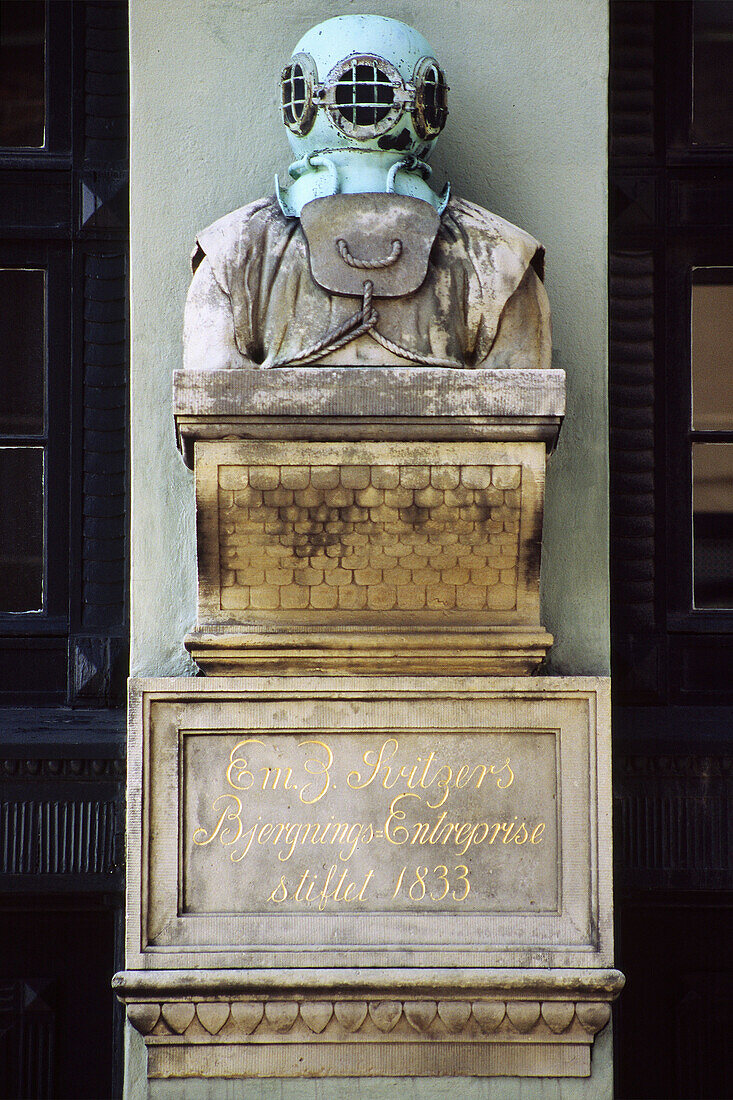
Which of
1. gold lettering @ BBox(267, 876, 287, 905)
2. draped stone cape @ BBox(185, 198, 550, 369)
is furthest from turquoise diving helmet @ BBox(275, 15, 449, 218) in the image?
gold lettering @ BBox(267, 876, 287, 905)

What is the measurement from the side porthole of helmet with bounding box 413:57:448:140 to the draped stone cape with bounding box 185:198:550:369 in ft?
0.81

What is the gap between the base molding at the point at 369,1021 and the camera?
2.67 metres

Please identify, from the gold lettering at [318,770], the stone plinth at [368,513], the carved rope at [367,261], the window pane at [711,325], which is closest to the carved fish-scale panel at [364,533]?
the stone plinth at [368,513]

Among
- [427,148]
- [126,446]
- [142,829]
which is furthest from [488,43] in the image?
[142,829]

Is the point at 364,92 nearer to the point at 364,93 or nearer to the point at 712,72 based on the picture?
the point at 364,93

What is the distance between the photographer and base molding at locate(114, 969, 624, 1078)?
2670 millimetres

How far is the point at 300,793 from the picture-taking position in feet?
8.97

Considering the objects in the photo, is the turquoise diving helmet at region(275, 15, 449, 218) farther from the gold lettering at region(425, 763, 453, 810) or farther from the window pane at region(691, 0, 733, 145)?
the gold lettering at region(425, 763, 453, 810)

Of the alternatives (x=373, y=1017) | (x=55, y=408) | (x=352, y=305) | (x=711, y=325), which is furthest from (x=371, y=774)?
(x=711, y=325)

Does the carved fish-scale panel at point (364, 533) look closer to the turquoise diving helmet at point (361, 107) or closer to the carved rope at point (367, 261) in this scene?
the carved rope at point (367, 261)

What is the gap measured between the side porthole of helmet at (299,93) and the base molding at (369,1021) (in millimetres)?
2068

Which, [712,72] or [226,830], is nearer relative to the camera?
[226,830]

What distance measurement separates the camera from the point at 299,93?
2711mm

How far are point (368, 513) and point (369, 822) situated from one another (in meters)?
0.77
